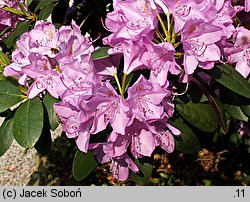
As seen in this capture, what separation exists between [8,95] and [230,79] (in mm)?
691

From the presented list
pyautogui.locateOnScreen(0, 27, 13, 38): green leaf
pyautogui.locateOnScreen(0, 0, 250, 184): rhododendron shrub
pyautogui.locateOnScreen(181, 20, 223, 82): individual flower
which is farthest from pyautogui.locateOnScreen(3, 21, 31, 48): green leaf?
pyautogui.locateOnScreen(181, 20, 223, 82): individual flower

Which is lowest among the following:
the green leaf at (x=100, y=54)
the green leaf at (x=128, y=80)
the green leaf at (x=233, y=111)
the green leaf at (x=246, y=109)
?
the green leaf at (x=233, y=111)

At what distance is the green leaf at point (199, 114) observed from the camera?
4.47 feet

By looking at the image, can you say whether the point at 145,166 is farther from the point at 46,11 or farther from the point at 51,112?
the point at 46,11

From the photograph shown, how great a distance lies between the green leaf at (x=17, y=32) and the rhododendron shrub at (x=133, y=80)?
29cm

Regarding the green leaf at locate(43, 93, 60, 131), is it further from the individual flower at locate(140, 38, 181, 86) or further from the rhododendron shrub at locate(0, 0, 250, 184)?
the individual flower at locate(140, 38, 181, 86)

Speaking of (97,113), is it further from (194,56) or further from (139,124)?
(194,56)

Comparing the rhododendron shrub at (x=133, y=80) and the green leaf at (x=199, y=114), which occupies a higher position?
the rhododendron shrub at (x=133, y=80)

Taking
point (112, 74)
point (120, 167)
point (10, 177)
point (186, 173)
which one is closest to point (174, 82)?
point (112, 74)

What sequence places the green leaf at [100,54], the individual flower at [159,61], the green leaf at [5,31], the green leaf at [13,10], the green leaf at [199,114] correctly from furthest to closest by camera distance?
the green leaf at [5,31] < the green leaf at [13,10] < the green leaf at [199,114] < the green leaf at [100,54] < the individual flower at [159,61]

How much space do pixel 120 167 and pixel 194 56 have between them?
0.45 meters

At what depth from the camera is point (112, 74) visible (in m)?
1.21

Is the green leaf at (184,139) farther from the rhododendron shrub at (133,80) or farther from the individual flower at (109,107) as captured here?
the individual flower at (109,107)

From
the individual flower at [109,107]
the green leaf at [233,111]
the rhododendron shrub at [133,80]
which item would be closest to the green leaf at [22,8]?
the rhododendron shrub at [133,80]
